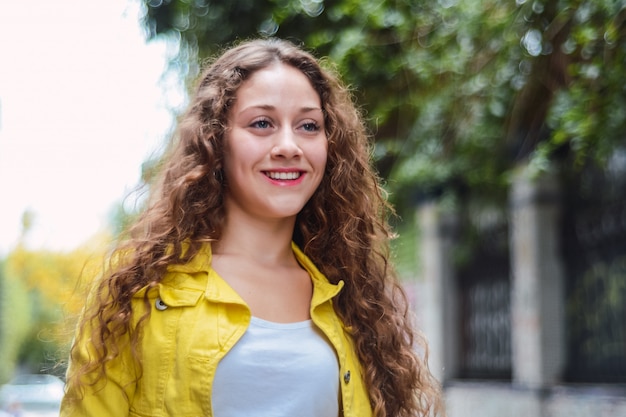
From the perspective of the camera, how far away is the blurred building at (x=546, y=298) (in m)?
7.65

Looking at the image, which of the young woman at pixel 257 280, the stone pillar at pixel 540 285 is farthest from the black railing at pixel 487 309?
the young woman at pixel 257 280

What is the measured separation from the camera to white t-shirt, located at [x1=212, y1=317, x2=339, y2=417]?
226 centimetres

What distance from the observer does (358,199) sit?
2789mm

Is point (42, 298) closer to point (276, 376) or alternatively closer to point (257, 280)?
point (257, 280)

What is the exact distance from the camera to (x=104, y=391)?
2.24 meters

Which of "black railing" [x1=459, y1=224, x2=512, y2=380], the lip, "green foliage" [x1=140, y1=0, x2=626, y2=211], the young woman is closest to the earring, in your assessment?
the young woman

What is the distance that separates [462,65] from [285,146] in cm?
519

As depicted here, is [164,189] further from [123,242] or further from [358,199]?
[358,199]

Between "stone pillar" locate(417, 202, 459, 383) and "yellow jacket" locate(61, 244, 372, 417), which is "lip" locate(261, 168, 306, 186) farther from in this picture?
"stone pillar" locate(417, 202, 459, 383)

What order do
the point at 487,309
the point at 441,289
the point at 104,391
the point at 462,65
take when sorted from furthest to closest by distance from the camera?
1. the point at 441,289
2. the point at 487,309
3. the point at 462,65
4. the point at 104,391

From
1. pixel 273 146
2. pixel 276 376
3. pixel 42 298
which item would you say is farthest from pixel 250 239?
pixel 42 298

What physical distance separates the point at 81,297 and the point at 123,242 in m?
0.21

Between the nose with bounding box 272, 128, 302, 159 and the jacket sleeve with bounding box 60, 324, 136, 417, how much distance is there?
0.61 meters

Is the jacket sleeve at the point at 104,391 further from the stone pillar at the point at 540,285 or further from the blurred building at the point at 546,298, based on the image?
the stone pillar at the point at 540,285
